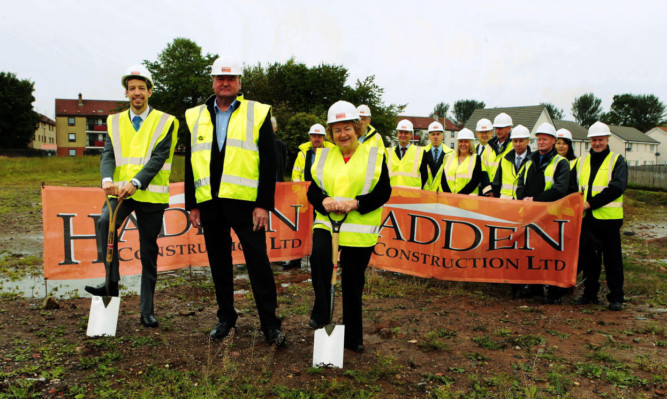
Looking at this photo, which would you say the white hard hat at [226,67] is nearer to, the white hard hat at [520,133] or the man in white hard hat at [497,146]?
the white hard hat at [520,133]

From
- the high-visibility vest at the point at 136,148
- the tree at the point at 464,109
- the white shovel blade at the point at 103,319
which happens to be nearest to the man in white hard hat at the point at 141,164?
the high-visibility vest at the point at 136,148

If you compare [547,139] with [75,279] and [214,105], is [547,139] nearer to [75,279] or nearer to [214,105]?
[214,105]

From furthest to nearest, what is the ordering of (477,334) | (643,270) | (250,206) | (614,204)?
(643,270)
(614,204)
(477,334)
(250,206)

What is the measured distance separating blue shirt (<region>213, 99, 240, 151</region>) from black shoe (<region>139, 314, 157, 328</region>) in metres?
1.79

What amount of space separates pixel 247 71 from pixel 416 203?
35.4 meters

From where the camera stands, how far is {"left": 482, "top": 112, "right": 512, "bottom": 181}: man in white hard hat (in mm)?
8141

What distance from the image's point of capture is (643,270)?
325 inches

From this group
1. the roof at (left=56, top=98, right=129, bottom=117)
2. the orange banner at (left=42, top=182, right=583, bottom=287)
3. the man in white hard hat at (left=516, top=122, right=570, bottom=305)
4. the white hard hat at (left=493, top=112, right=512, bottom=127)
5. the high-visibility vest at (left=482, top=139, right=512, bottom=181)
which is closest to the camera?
the orange banner at (left=42, top=182, right=583, bottom=287)

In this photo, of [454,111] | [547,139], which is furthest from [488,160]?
[454,111]

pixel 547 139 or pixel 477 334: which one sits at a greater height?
pixel 547 139

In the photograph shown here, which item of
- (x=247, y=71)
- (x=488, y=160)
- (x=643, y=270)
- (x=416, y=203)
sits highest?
(x=247, y=71)

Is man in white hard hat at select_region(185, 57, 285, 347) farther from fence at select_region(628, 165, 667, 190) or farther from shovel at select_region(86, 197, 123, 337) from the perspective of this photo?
fence at select_region(628, 165, 667, 190)

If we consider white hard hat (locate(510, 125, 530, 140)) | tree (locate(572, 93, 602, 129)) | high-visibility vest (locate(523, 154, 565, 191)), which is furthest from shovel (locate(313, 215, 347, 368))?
tree (locate(572, 93, 602, 129))

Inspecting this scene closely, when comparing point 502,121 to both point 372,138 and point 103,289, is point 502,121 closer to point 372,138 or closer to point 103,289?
point 372,138
